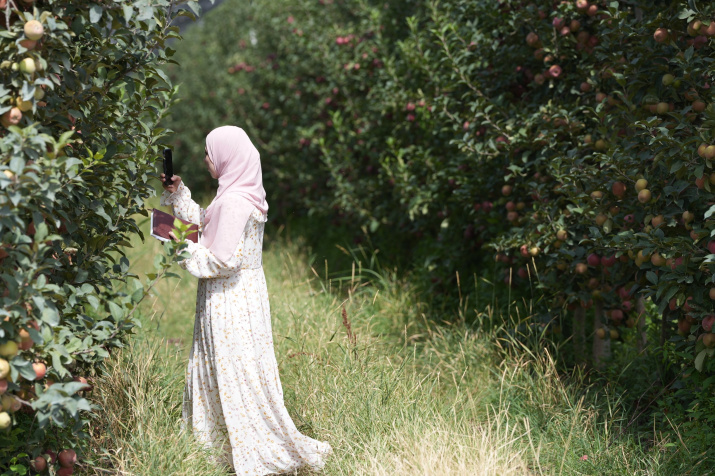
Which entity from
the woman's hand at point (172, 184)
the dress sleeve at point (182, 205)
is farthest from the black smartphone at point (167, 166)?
the dress sleeve at point (182, 205)

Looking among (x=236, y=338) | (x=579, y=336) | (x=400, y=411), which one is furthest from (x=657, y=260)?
(x=236, y=338)

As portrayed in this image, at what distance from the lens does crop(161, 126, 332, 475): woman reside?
3123 millimetres

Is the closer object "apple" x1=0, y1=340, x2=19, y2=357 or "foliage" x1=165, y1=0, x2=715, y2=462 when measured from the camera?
"apple" x1=0, y1=340, x2=19, y2=357

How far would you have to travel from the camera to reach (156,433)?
129 inches

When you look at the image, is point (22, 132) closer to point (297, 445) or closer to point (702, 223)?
point (297, 445)

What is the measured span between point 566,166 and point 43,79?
277cm

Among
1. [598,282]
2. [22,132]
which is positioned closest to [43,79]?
[22,132]

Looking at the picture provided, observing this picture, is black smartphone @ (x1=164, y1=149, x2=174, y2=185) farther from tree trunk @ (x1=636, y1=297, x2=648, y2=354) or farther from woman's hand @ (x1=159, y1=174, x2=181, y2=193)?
tree trunk @ (x1=636, y1=297, x2=648, y2=354)

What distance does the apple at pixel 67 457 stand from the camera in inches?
109

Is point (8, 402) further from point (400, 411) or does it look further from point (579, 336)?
point (579, 336)

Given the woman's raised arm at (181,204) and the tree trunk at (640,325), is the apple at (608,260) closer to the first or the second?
the tree trunk at (640,325)

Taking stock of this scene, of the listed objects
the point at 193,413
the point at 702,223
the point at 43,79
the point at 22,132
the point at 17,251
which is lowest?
the point at 193,413

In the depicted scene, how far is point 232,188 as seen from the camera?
3141mm

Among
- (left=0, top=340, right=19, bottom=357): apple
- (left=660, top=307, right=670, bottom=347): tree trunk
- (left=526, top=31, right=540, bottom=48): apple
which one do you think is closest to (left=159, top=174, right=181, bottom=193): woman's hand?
(left=0, top=340, right=19, bottom=357): apple
